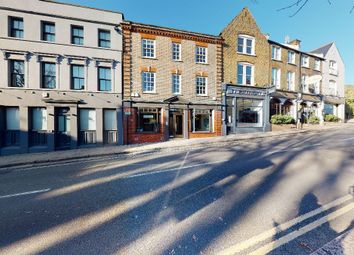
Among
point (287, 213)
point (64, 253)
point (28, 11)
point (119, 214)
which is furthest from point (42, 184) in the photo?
point (28, 11)

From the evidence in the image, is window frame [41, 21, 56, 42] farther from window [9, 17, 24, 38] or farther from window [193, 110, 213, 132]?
window [193, 110, 213, 132]

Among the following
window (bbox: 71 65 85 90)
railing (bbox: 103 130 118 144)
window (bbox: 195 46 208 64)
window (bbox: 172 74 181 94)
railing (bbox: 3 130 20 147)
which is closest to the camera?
railing (bbox: 3 130 20 147)

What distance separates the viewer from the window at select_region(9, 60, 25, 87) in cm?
1368

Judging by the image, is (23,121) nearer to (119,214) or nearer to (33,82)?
(33,82)

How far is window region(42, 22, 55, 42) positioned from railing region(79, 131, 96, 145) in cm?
714

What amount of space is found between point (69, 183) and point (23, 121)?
34.6 ft

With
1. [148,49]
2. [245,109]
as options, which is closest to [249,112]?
[245,109]

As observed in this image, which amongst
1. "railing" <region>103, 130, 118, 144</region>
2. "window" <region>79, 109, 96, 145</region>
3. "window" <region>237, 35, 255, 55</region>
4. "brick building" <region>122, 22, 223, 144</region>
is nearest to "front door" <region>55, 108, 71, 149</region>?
"window" <region>79, 109, 96, 145</region>

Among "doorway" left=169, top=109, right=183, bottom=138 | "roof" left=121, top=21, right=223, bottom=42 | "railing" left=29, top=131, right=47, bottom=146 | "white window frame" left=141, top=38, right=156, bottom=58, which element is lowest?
"railing" left=29, top=131, right=47, bottom=146

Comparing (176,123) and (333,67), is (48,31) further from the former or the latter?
(333,67)

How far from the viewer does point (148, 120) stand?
1702 cm

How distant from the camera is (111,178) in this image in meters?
6.48

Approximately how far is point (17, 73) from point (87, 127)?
5789 millimetres

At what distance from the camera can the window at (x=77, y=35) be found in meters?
15.0
